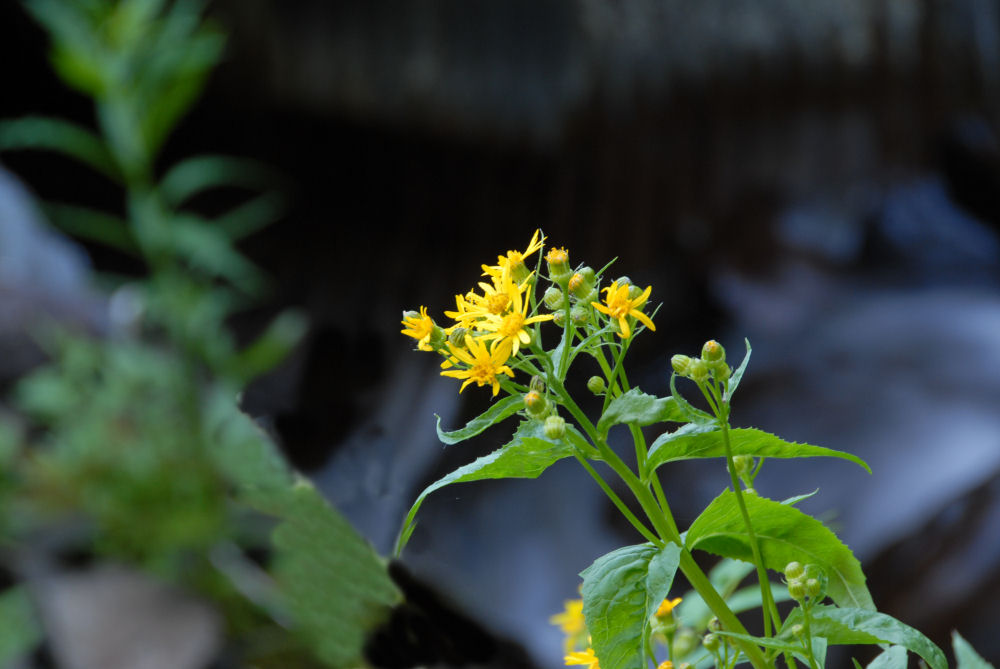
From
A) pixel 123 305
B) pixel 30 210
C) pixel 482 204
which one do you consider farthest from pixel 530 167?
pixel 30 210

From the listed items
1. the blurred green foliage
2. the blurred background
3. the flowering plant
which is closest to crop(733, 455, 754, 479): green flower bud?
the flowering plant

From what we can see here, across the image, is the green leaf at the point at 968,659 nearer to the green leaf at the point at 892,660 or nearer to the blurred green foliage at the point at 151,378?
the green leaf at the point at 892,660

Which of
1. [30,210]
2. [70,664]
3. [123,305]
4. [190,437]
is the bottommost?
[70,664]

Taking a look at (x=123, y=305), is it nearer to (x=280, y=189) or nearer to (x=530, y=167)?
(x=280, y=189)

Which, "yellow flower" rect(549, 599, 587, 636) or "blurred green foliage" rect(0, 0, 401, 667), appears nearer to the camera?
"yellow flower" rect(549, 599, 587, 636)

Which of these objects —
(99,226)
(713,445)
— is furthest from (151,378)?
(713,445)

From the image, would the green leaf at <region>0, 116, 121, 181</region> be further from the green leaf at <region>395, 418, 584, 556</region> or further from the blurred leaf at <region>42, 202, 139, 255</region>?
the green leaf at <region>395, 418, 584, 556</region>
